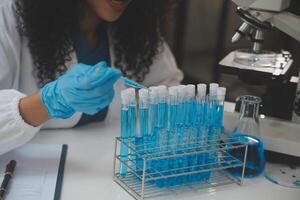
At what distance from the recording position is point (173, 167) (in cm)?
102

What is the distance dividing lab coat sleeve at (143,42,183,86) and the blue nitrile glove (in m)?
0.72

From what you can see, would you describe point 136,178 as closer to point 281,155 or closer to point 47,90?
point 47,90

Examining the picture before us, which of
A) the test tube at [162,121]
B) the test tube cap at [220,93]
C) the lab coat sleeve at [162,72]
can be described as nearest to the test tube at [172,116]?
the test tube at [162,121]

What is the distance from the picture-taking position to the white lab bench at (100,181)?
994 millimetres

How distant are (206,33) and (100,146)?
263 centimetres

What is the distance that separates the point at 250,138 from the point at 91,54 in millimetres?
682

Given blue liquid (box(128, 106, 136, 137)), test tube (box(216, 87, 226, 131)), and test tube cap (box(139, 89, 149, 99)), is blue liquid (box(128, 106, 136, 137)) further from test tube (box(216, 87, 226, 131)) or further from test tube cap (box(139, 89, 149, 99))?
test tube (box(216, 87, 226, 131))

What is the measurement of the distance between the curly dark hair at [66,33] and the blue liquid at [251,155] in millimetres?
661

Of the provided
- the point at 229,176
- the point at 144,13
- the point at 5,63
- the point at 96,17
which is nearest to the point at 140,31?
the point at 144,13

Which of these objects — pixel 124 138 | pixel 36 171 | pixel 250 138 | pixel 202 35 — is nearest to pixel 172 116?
pixel 124 138

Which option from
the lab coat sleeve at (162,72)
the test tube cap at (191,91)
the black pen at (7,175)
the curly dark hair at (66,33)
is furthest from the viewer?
the lab coat sleeve at (162,72)

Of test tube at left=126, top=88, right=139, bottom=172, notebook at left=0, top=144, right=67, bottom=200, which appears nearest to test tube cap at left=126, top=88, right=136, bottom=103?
test tube at left=126, top=88, right=139, bottom=172

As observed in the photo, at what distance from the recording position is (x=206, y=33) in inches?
145

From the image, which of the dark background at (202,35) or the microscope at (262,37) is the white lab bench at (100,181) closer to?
the microscope at (262,37)
